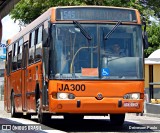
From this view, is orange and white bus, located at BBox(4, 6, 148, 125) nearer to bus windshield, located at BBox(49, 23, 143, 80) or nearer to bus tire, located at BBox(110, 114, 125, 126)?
bus windshield, located at BBox(49, 23, 143, 80)

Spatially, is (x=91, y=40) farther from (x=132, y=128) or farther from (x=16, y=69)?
(x=16, y=69)

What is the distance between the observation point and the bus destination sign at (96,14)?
13945 millimetres

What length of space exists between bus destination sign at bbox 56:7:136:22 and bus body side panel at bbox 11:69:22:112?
4818 mm

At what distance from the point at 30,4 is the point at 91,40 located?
2939 cm

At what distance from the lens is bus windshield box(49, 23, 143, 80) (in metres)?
13.3

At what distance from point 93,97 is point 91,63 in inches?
31.8

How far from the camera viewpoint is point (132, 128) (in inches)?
571

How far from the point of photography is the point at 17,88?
62.8ft

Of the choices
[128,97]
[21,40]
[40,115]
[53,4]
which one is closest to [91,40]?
[128,97]

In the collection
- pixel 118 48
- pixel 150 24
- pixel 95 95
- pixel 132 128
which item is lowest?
pixel 132 128

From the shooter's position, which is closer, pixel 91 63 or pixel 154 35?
pixel 91 63

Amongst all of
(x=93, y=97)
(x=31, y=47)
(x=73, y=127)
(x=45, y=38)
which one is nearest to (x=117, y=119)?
(x=73, y=127)

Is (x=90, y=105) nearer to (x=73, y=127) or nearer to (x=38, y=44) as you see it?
(x=73, y=127)

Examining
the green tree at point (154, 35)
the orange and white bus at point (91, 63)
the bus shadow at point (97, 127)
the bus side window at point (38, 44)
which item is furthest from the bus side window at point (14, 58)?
the green tree at point (154, 35)
